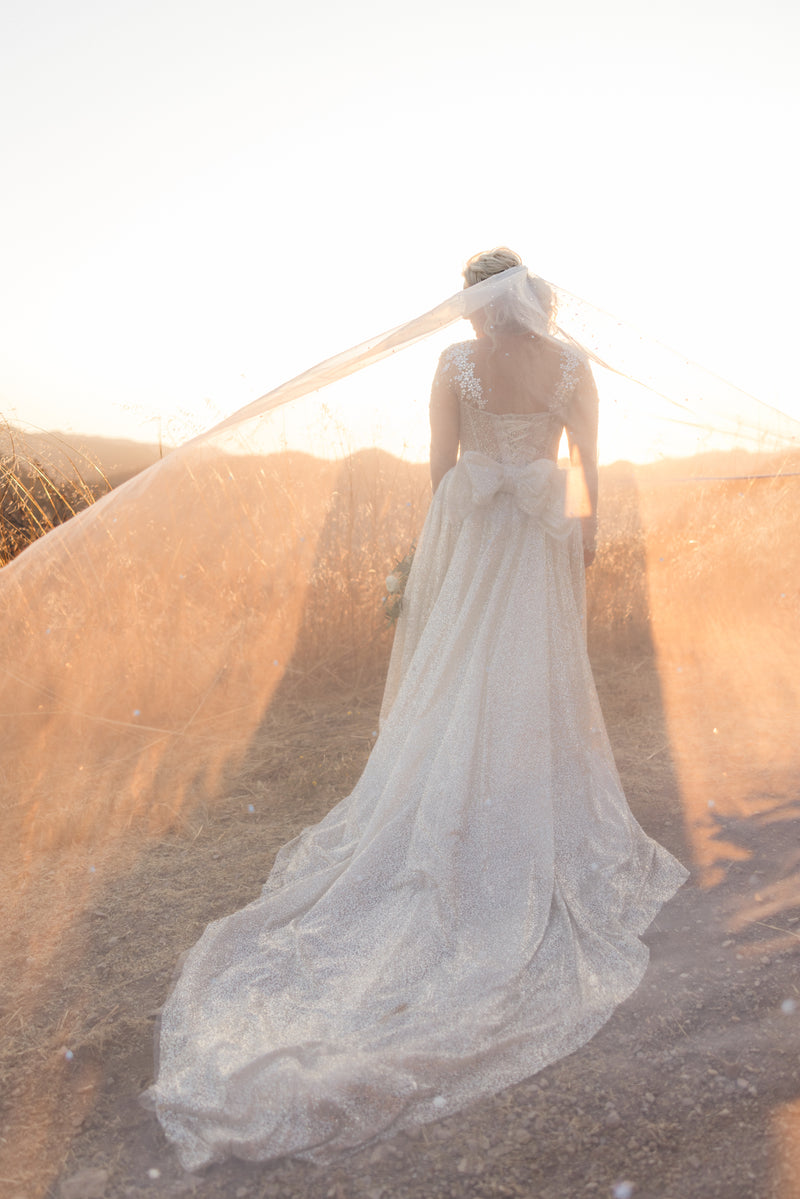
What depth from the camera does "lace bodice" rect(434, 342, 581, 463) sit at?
3.00m

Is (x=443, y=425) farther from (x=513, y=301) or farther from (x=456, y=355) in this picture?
(x=513, y=301)

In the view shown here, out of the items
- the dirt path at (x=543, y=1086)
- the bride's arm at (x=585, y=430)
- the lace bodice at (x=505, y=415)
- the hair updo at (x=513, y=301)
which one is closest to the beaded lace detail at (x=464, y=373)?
the lace bodice at (x=505, y=415)

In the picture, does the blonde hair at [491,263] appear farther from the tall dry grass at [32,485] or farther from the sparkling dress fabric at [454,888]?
the tall dry grass at [32,485]

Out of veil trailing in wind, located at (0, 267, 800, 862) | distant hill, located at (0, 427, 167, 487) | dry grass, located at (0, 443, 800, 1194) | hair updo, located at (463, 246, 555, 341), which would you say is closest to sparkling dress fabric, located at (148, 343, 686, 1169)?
hair updo, located at (463, 246, 555, 341)

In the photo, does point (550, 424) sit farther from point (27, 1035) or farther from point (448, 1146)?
point (27, 1035)

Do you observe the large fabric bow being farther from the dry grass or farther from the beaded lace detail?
the dry grass

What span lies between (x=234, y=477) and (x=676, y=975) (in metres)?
2.49

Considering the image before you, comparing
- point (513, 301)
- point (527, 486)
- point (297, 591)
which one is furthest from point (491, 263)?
point (297, 591)

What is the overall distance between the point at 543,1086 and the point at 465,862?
801 millimetres

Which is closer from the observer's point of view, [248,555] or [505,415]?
[505,415]

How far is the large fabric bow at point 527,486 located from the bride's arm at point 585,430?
Answer: 13 centimetres

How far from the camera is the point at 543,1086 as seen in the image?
2096 millimetres

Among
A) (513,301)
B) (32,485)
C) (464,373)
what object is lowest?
(464,373)

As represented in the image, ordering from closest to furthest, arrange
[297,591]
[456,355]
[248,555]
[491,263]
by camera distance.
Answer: [456,355], [491,263], [248,555], [297,591]
